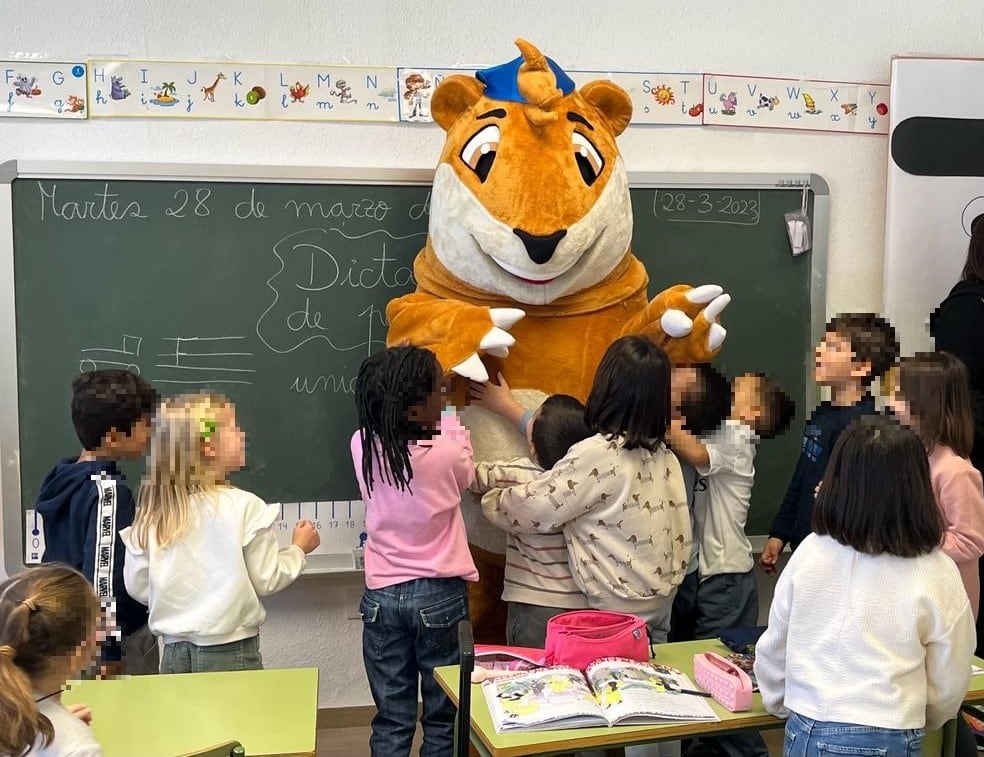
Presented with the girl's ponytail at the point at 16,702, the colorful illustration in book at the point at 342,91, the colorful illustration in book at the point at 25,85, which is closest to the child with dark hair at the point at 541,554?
the girl's ponytail at the point at 16,702

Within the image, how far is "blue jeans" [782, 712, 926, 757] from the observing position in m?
1.61

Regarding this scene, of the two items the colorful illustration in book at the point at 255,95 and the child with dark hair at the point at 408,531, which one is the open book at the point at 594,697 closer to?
the child with dark hair at the point at 408,531

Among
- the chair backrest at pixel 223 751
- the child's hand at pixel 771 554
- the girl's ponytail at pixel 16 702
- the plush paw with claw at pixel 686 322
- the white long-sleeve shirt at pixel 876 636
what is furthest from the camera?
the child's hand at pixel 771 554

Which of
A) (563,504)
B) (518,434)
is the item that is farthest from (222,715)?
(518,434)

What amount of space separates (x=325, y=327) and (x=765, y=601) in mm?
1812

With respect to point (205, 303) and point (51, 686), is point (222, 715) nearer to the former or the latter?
point (51, 686)

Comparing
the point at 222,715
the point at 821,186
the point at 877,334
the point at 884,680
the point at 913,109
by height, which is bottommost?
the point at 222,715

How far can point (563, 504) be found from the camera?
2.11m

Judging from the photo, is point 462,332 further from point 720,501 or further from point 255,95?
point 255,95

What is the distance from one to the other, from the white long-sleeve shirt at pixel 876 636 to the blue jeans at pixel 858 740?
2cm

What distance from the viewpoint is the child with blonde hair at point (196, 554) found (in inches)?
77.1

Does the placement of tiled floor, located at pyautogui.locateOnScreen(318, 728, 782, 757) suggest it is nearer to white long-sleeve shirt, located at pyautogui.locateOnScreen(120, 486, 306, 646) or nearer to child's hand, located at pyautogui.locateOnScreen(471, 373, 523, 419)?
white long-sleeve shirt, located at pyautogui.locateOnScreen(120, 486, 306, 646)

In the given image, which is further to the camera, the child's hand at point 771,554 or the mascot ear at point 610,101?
the child's hand at point 771,554

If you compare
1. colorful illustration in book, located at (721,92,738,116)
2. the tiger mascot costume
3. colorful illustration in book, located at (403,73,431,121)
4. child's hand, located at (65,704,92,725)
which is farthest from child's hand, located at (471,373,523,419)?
colorful illustration in book, located at (721,92,738,116)
